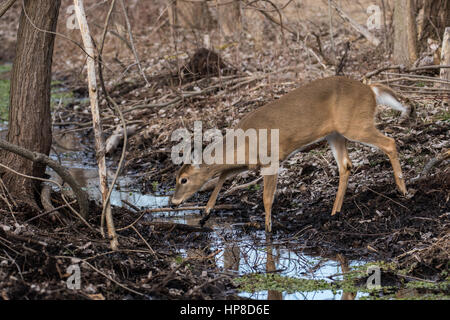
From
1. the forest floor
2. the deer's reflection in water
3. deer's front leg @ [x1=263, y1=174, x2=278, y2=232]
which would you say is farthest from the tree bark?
deer's front leg @ [x1=263, y1=174, x2=278, y2=232]

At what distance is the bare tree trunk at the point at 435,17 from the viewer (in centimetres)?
1145

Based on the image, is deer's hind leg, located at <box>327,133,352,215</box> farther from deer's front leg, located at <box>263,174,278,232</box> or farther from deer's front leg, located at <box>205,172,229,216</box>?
deer's front leg, located at <box>205,172,229,216</box>

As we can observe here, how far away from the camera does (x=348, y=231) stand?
673cm

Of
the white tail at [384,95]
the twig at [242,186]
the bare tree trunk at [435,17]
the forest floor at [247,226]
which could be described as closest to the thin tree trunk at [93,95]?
the forest floor at [247,226]

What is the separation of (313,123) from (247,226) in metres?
1.32

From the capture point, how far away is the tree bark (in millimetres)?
Answer: 6758

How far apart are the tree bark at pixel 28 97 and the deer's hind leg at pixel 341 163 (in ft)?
10.4

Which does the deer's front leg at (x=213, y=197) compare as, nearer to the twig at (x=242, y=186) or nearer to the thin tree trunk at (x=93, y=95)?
the twig at (x=242, y=186)

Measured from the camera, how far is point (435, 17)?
11.5m

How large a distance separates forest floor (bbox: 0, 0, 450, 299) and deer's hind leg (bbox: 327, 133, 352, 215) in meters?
0.13

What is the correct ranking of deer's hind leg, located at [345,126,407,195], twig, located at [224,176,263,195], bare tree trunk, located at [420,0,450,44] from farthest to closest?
1. bare tree trunk, located at [420,0,450,44]
2. twig, located at [224,176,263,195]
3. deer's hind leg, located at [345,126,407,195]

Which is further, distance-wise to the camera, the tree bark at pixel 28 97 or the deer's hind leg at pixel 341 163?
the deer's hind leg at pixel 341 163

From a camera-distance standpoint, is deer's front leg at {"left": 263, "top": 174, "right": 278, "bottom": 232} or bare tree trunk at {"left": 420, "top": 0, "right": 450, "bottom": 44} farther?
bare tree trunk at {"left": 420, "top": 0, "right": 450, "bottom": 44}
